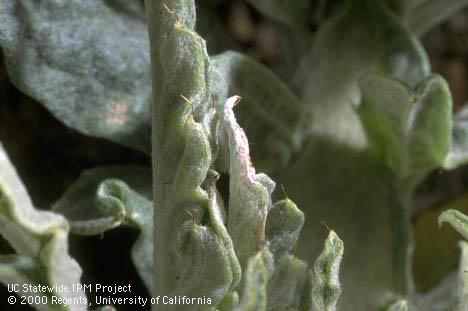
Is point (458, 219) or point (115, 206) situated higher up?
point (458, 219)

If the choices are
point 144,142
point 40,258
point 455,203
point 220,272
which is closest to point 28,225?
point 40,258

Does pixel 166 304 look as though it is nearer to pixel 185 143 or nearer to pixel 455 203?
pixel 185 143

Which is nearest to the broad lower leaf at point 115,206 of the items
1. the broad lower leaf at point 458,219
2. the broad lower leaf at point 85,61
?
the broad lower leaf at point 85,61

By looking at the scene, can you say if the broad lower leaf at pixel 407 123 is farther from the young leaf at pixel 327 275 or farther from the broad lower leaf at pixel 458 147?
the young leaf at pixel 327 275

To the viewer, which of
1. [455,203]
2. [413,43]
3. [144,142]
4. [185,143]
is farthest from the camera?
[455,203]

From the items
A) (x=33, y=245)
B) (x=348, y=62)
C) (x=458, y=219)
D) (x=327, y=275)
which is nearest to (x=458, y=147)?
(x=348, y=62)

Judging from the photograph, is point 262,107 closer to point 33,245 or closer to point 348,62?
point 348,62

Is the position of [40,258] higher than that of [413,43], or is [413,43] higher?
[413,43]
